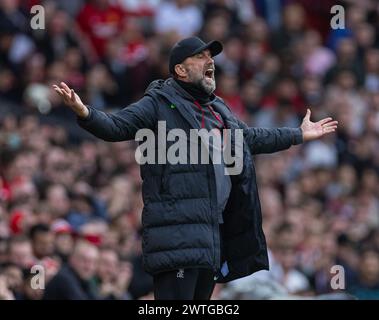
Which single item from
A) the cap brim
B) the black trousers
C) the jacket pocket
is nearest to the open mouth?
the cap brim

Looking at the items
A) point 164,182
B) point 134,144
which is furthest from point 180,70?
point 134,144

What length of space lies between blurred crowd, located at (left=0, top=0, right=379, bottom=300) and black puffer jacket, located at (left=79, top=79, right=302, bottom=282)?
2.61 meters

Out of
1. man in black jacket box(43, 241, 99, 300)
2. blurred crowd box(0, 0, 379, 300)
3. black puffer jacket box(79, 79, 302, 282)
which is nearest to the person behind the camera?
black puffer jacket box(79, 79, 302, 282)

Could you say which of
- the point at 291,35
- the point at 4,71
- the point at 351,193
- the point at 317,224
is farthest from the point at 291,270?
the point at 291,35

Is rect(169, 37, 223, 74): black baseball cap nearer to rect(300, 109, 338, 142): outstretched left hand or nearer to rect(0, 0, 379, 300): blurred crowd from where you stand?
rect(300, 109, 338, 142): outstretched left hand

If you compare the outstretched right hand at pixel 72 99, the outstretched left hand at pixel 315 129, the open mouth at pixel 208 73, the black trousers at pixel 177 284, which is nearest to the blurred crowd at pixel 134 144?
the black trousers at pixel 177 284

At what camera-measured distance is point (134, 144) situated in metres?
16.0

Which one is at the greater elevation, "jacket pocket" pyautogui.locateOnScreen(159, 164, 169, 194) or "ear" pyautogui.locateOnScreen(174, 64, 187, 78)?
"ear" pyautogui.locateOnScreen(174, 64, 187, 78)

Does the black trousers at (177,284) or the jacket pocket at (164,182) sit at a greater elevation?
the jacket pocket at (164,182)

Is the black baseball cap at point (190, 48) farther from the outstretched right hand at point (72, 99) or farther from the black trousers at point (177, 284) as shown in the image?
the black trousers at point (177, 284)

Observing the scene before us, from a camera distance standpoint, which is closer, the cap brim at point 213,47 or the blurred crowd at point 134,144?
the cap brim at point 213,47

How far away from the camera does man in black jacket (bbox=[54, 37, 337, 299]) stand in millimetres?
8070

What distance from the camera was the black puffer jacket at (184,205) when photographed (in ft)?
26.5

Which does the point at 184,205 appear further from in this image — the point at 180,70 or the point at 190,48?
the point at 190,48
